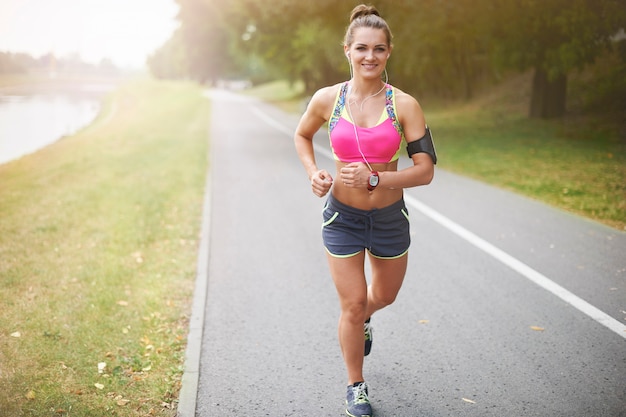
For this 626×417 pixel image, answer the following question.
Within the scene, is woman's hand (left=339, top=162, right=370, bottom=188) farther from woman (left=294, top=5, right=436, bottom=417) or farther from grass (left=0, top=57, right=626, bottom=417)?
grass (left=0, top=57, right=626, bottom=417)

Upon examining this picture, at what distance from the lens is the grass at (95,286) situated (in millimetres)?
3871

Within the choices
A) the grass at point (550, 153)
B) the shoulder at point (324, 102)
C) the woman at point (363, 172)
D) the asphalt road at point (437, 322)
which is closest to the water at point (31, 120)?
the asphalt road at point (437, 322)

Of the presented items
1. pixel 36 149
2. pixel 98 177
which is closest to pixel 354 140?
pixel 98 177

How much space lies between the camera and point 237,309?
5.31m

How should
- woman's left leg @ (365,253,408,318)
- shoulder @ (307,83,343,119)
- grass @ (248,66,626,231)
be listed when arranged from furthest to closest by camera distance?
grass @ (248,66,626,231)
woman's left leg @ (365,253,408,318)
shoulder @ (307,83,343,119)

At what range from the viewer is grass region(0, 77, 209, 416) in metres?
3.87

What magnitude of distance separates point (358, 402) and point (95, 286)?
3439mm

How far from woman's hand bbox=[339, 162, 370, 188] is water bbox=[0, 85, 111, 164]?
740cm

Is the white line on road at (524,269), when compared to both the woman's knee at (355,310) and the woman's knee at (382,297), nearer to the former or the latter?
the woman's knee at (382,297)

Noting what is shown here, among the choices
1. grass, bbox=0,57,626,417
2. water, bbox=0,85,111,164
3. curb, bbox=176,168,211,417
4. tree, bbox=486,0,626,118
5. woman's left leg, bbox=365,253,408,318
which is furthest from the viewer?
tree, bbox=486,0,626,118

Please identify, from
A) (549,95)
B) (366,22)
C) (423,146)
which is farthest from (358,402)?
(549,95)

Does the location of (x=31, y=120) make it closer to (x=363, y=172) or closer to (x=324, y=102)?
(x=324, y=102)

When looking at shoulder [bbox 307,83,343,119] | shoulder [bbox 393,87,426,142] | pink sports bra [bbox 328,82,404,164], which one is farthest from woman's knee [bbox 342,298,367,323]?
shoulder [bbox 307,83,343,119]

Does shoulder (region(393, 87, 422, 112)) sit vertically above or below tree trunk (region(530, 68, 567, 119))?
below
